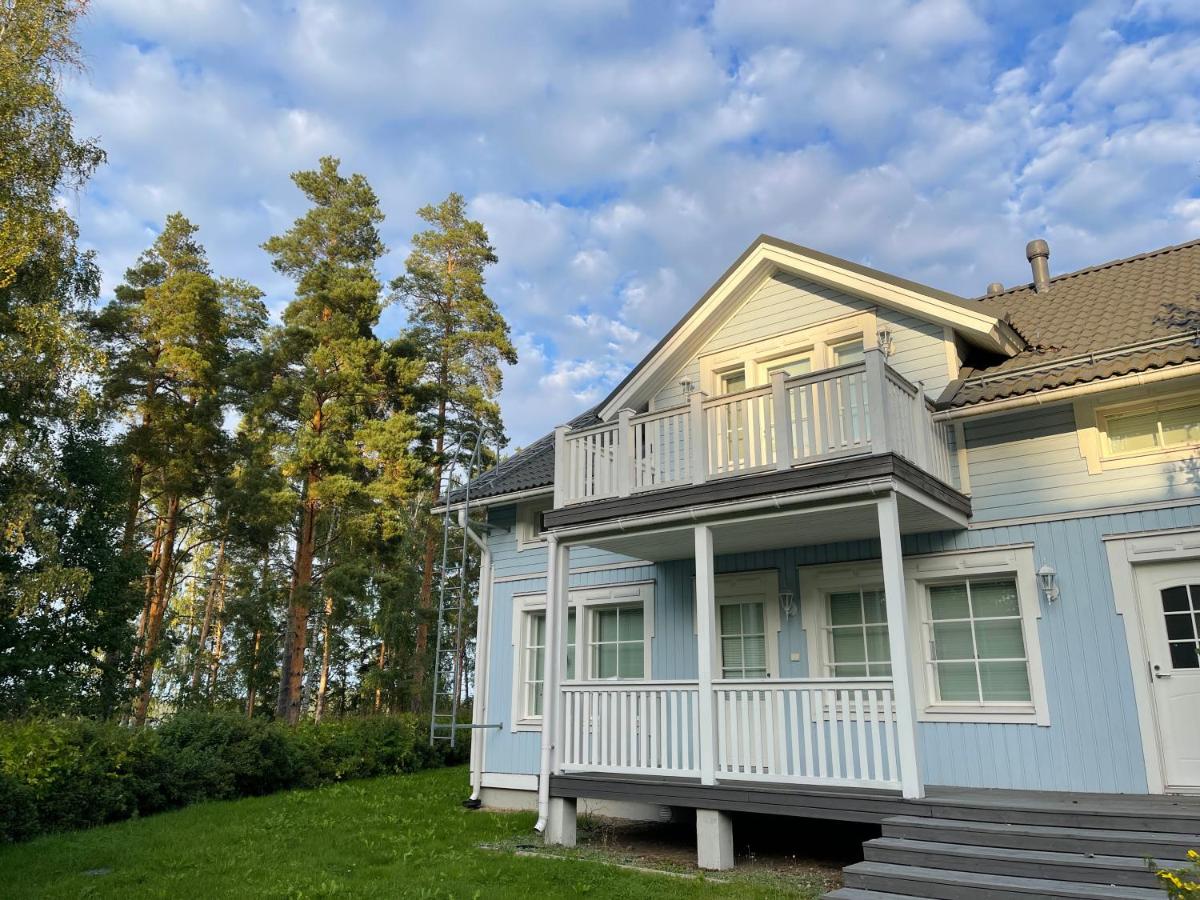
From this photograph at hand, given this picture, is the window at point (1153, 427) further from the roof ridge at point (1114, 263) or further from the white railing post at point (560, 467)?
the white railing post at point (560, 467)

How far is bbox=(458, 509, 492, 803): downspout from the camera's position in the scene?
10.7 metres

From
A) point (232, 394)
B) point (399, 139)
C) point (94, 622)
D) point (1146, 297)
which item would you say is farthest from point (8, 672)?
point (1146, 297)

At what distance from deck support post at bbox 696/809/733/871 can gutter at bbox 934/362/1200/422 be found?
4.32 metres

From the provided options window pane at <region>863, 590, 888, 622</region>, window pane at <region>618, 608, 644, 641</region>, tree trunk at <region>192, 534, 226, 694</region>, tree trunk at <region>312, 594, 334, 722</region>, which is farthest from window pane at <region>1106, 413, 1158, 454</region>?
tree trunk at <region>192, 534, 226, 694</region>

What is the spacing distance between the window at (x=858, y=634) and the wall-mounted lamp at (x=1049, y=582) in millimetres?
1499

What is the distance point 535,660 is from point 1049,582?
252 inches

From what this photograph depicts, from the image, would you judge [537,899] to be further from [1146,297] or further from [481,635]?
[1146,297]

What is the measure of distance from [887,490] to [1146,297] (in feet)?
13.8

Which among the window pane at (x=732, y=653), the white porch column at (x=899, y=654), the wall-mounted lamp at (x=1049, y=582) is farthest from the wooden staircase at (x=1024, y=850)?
the window pane at (x=732, y=653)

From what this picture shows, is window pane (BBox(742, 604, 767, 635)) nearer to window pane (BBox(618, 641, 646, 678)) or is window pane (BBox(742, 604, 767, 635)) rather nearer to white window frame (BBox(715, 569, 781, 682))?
white window frame (BBox(715, 569, 781, 682))

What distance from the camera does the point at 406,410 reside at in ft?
69.8

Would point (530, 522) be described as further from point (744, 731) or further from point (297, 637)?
point (297, 637)

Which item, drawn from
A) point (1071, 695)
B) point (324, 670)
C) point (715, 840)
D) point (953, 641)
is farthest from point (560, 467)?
point (324, 670)

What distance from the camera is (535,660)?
10727mm
